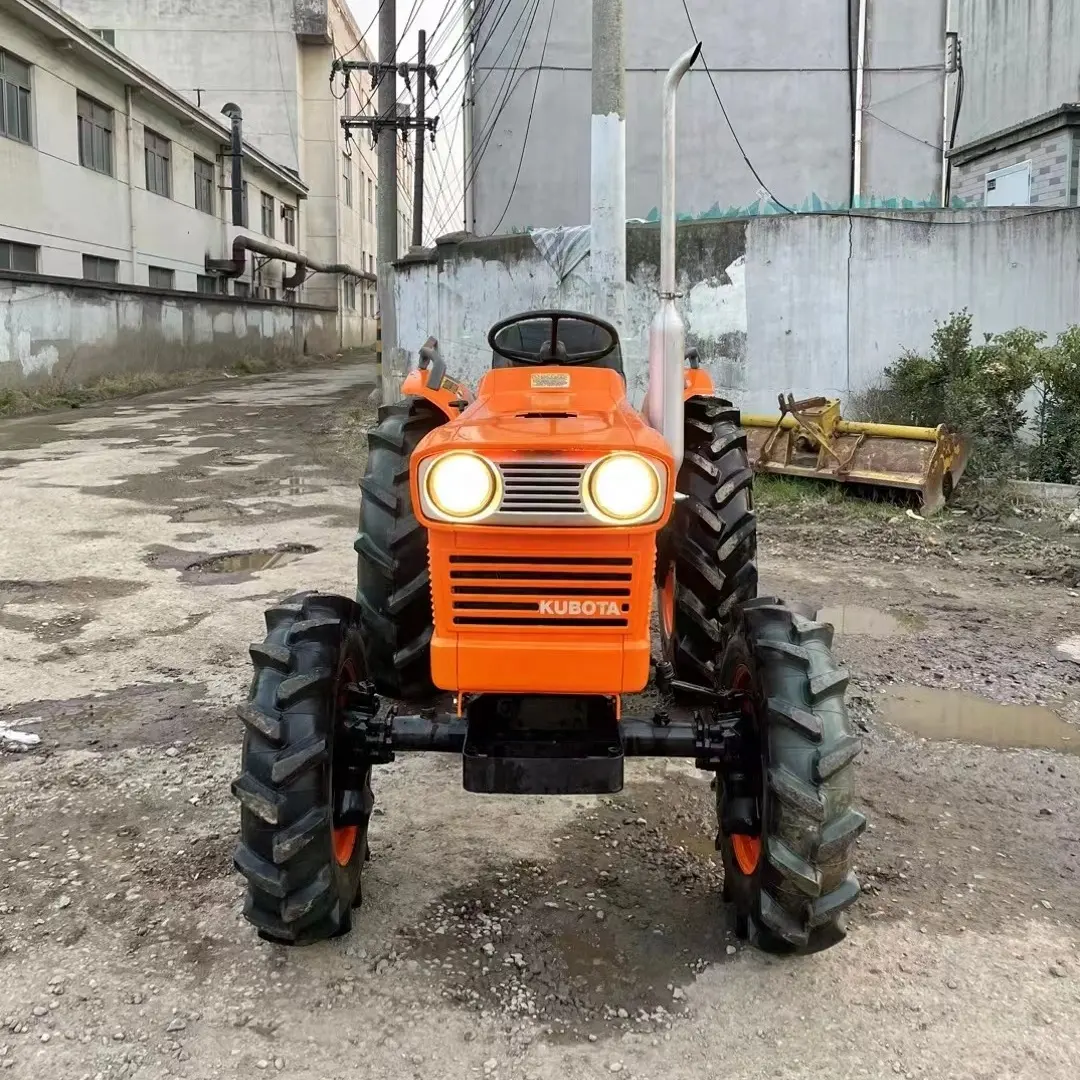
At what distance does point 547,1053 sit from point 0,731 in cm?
275

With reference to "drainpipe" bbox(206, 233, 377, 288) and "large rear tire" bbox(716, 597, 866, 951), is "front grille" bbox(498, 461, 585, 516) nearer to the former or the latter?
"large rear tire" bbox(716, 597, 866, 951)

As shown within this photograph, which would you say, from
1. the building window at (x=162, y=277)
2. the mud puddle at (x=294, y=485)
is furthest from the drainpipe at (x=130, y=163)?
the mud puddle at (x=294, y=485)

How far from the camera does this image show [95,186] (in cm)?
2120

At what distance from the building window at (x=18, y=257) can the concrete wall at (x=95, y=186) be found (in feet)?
0.35

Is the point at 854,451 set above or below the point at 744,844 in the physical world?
above

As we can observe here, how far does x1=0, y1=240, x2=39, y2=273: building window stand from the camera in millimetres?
18047

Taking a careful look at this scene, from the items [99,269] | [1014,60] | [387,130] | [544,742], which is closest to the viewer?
[544,742]

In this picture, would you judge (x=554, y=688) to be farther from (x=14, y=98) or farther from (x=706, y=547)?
(x=14, y=98)

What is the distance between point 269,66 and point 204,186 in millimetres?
7991

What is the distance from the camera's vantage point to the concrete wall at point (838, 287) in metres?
9.23

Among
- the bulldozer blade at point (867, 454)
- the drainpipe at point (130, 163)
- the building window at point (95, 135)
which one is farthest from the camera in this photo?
the drainpipe at point (130, 163)

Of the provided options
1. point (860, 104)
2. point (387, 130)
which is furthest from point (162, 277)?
point (860, 104)

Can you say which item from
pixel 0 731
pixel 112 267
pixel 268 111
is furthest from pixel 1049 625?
pixel 268 111

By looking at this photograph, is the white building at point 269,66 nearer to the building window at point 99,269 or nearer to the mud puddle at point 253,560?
the building window at point 99,269
